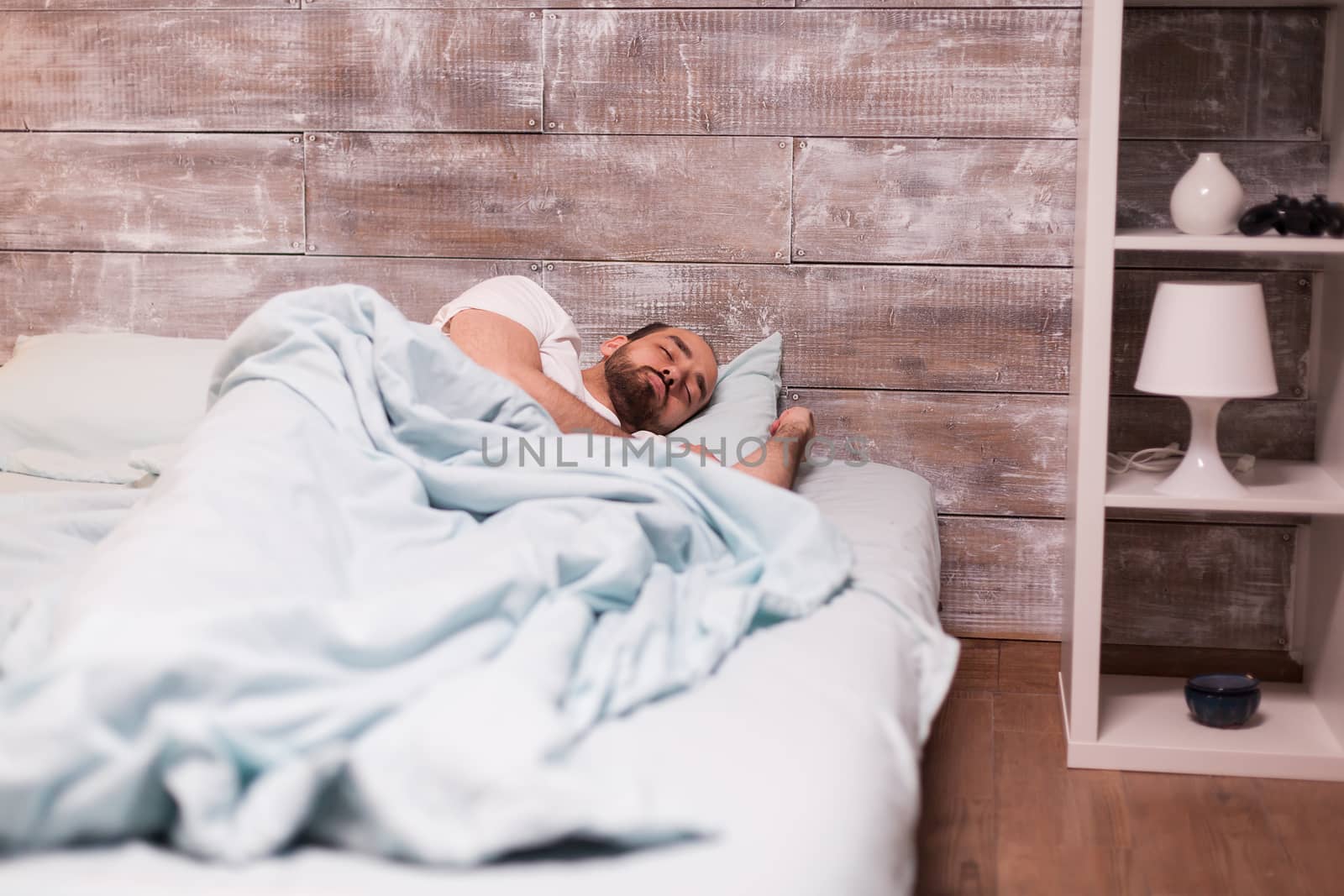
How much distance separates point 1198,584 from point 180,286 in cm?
202

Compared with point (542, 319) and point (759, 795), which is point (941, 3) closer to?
point (542, 319)

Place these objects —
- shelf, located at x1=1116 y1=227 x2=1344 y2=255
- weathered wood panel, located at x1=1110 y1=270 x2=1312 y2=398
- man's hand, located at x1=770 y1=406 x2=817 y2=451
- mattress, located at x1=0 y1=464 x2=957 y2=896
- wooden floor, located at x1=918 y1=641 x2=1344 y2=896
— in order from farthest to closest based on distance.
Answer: weathered wood panel, located at x1=1110 y1=270 x2=1312 y2=398, man's hand, located at x1=770 y1=406 x2=817 y2=451, shelf, located at x1=1116 y1=227 x2=1344 y2=255, wooden floor, located at x1=918 y1=641 x2=1344 y2=896, mattress, located at x1=0 y1=464 x2=957 y2=896

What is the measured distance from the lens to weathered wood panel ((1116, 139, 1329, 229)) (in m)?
2.04

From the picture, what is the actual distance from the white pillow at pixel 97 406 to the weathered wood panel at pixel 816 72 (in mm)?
816

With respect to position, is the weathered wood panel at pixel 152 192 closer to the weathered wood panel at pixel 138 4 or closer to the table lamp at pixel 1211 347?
the weathered wood panel at pixel 138 4

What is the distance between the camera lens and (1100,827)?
1.68 metres

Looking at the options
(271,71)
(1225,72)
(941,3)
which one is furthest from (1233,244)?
(271,71)

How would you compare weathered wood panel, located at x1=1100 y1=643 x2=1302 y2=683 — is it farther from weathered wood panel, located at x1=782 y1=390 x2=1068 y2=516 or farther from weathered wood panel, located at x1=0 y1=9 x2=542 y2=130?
weathered wood panel, located at x1=0 y1=9 x2=542 y2=130

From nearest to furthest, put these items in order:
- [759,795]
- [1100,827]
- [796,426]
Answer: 1. [759,795]
2. [1100,827]
3. [796,426]

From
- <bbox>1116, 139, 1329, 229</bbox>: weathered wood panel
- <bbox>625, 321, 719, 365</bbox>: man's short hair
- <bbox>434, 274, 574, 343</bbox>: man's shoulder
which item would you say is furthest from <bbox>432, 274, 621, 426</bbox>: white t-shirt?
<bbox>1116, 139, 1329, 229</bbox>: weathered wood panel

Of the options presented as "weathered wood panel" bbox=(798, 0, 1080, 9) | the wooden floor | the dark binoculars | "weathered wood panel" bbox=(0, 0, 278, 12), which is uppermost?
"weathered wood panel" bbox=(0, 0, 278, 12)

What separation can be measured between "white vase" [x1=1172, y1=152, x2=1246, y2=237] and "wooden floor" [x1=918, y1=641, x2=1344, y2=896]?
0.85 meters

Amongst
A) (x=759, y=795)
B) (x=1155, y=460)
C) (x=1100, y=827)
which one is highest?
(x=1155, y=460)

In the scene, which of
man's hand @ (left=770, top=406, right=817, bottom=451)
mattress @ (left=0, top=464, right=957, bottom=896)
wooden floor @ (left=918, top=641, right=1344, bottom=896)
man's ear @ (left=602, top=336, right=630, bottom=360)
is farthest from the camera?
man's ear @ (left=602, top=336, right=630, bottom=360)
